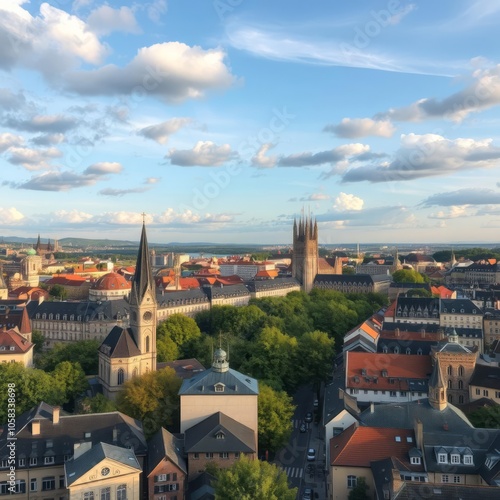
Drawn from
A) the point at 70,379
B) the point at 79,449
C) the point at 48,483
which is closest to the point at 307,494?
the point at 79,449

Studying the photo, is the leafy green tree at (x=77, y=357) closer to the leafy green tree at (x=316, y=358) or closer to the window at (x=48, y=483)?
the leafy green tree at (x=316, y=358)

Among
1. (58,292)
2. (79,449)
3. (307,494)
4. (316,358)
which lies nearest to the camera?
(79,449)

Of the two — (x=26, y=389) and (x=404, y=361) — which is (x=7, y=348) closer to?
(x=26, y=389)

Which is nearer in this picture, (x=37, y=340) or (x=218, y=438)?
(x=218, y=438)

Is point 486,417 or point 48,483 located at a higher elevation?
point 486,417

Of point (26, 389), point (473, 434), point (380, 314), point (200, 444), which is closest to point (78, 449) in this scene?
point (200, 444)

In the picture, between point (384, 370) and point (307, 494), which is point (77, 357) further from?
point (384, 370)
